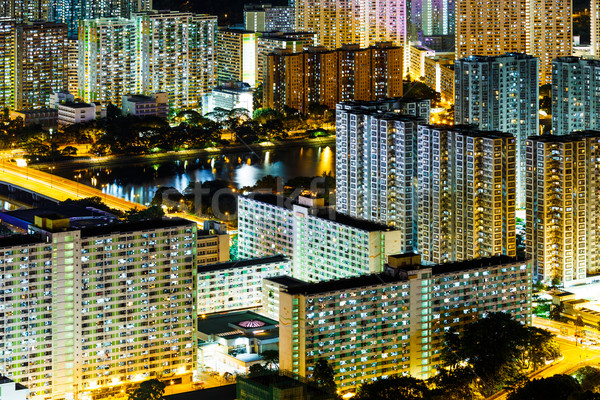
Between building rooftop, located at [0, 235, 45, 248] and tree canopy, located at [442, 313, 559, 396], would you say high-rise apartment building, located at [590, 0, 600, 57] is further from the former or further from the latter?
building rooftop, located at [0, 235, 45, 248]

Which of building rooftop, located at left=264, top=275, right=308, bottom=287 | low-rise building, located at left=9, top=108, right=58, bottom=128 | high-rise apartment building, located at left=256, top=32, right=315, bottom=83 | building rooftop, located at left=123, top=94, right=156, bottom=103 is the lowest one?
building rooftop, located at left=264, top=275, right=308, bottom=287

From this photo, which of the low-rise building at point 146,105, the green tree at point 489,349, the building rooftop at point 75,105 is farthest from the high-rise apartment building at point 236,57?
the green tree at point 489,349

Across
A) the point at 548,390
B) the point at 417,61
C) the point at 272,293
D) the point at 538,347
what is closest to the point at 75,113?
the point at 417,61

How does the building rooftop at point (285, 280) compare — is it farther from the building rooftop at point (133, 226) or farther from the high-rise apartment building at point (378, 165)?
the high-rise apartment building at point (378, 165)

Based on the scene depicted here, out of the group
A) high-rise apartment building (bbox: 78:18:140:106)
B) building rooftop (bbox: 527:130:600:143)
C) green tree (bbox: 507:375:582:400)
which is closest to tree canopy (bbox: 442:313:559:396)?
green tree (bbox: 507:375:582:400)

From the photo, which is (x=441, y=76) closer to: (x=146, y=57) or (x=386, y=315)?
(x=146, y=57)

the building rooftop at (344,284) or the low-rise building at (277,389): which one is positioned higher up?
the building rooftop at (344,284)
